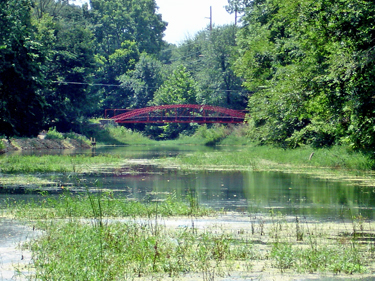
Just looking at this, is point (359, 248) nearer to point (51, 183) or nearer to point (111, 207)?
point (111, 207)

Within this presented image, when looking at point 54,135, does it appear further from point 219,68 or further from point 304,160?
point 304,160

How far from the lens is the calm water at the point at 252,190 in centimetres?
1636

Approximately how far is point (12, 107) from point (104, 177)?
5.61m

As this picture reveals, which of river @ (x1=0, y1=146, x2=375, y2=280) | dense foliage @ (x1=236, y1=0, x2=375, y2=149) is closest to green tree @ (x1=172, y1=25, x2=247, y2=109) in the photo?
dense foliage @ (x1=236, y1=0, x2=375, y2=149)

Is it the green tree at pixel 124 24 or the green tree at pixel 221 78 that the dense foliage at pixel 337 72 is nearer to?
the green tree at pixel 221 78

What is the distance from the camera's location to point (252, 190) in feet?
68.8

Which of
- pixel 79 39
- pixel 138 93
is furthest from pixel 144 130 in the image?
pixel 79 39

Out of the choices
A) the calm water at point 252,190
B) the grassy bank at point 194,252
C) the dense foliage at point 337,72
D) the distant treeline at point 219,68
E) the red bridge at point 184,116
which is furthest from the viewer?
the red bridge at point 184,116

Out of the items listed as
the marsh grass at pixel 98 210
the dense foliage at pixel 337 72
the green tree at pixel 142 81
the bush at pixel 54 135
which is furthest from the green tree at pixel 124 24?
the marsh grass at pixel 98 210

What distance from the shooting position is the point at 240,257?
9516 mm

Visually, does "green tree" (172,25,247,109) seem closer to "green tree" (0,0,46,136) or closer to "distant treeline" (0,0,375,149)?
"distant treeline" (0,0,375,149)

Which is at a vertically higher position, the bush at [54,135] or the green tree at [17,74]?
the green tree at [17,74]

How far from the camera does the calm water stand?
53.7 feet

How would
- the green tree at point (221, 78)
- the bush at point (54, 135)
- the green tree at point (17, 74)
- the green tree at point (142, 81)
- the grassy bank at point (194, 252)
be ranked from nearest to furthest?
the grassy bank at point (194, 252)
the green tree at point (17, 74)
the bush at point (54, 135)
the green tree at point (221, 78)
the green tree at point (142, 81)
